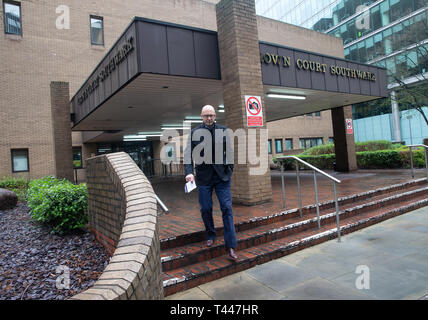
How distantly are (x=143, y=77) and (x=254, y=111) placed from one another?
8.15 ft

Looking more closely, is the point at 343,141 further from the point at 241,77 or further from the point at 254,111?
the point at 241,77

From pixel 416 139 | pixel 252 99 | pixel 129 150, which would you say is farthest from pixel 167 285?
pixel 416 139

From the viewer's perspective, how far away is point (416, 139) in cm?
2930

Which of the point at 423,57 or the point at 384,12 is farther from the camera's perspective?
the point at 384,12

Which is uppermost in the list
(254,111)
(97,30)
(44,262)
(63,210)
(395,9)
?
(395,9)

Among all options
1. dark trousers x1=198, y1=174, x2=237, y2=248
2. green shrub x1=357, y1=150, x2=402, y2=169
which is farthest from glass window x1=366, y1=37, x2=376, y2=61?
dark trousers x1=198, y1=174, x2=237, y2=248

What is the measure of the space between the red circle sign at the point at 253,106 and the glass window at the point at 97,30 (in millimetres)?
15362

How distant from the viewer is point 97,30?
17.7m

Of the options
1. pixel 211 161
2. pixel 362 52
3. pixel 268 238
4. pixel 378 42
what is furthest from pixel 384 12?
pixel 211 161

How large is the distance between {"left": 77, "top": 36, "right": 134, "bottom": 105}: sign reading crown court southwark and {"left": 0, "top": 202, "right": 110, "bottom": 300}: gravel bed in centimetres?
382

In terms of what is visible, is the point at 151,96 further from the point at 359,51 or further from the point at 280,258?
the point at 359,51

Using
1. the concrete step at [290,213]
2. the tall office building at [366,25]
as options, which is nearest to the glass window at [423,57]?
the tall office building at [366,25]

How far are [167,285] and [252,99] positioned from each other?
A: 425 cm

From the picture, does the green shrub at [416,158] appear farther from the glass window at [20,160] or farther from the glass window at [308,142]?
the glass window at [20,160]
